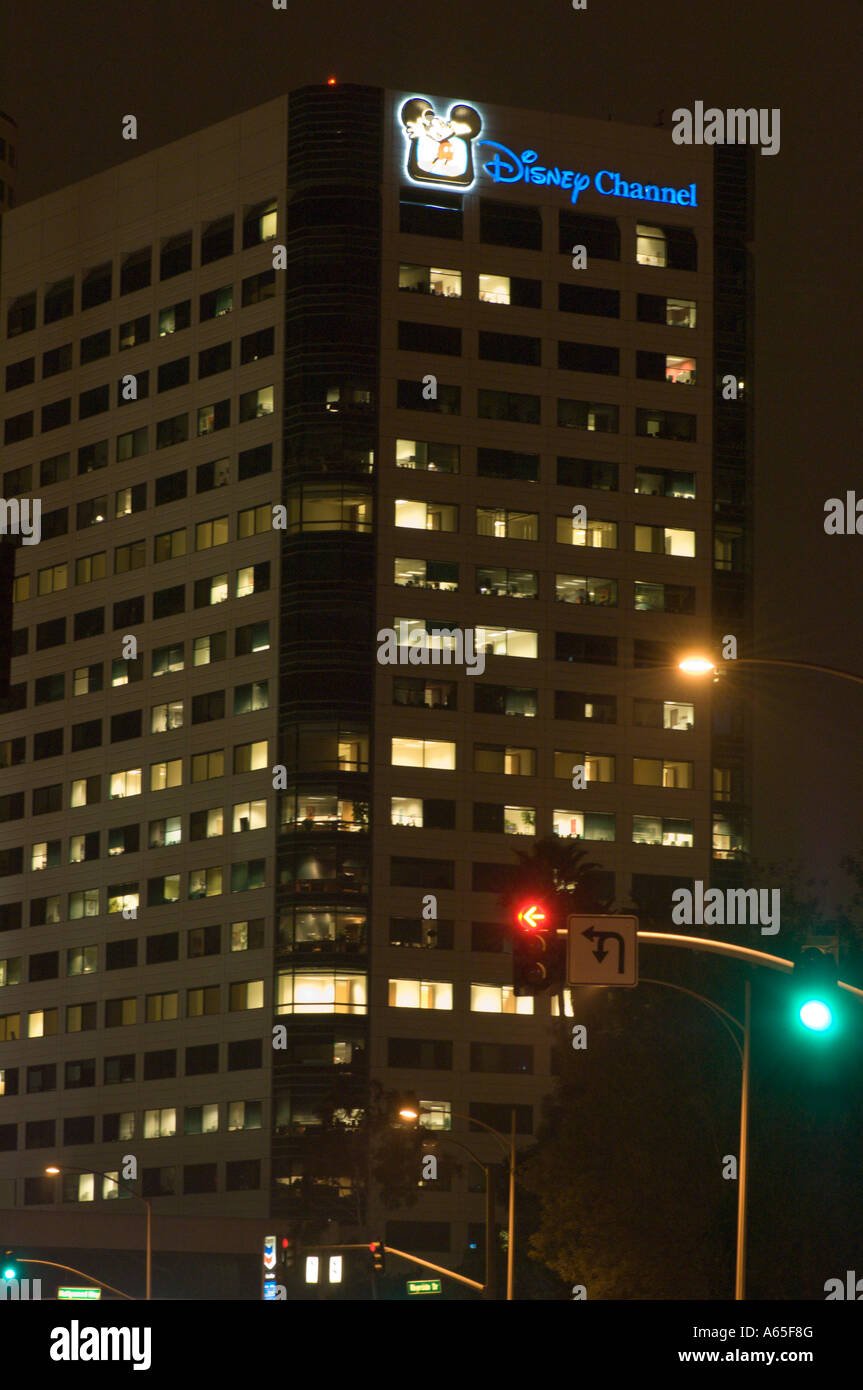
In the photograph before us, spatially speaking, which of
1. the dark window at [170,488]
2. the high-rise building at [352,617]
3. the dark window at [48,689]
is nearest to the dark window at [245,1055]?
the high-rise building at [352,617]

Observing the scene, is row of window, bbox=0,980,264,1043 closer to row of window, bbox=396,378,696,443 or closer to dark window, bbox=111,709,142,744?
dark window, bbox=111,709,142,744

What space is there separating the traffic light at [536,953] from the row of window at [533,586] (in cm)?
9166

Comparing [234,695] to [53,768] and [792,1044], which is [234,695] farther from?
[792,1044]

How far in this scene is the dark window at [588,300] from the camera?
124m

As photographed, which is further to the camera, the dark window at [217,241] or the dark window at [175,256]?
the dark window at [175,256]

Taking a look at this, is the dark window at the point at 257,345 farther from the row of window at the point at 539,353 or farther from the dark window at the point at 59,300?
the dark window at the point at 59,300

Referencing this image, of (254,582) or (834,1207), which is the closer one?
(834,1207)

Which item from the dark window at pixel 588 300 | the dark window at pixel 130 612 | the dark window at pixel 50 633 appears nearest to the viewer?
the dark window at pixel 588 300

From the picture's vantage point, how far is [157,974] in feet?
389

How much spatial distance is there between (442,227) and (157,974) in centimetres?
4485

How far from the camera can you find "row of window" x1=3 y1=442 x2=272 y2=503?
121 metres

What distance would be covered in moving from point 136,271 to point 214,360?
32.4 ft
